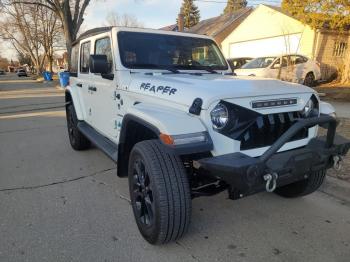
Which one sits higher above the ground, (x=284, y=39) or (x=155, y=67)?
(x=284, y=39)

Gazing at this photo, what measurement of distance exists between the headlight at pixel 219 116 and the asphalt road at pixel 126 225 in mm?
1120

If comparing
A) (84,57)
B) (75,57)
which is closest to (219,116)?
(84,57)

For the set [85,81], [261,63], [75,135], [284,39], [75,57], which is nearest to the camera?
[85,81]

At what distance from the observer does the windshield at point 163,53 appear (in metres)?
3.83

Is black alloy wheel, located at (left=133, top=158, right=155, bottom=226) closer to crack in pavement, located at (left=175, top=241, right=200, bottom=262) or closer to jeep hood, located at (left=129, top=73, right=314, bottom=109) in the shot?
crack in pavement, located at (left=175, top=241, right=200, bottom=262)

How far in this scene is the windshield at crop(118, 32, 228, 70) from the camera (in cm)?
383

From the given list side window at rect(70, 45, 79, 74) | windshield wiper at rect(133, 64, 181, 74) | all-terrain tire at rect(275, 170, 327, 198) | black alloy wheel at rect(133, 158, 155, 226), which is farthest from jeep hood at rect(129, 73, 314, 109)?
side window at rect(70, 45, 79, 74)

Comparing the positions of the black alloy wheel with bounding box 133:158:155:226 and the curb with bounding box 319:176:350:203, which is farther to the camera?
the curb with bounding box 319:176:350:203

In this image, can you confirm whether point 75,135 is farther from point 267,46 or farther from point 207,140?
point 267,46

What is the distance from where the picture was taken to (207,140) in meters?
2.50

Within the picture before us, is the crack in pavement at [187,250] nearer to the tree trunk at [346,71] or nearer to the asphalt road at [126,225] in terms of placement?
the asphalt road at [126,225]

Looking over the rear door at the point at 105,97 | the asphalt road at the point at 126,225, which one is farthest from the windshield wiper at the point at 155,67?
the asphalt road at the point at 126,225

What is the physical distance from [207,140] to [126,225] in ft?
4.54

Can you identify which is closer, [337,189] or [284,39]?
[337,189]
